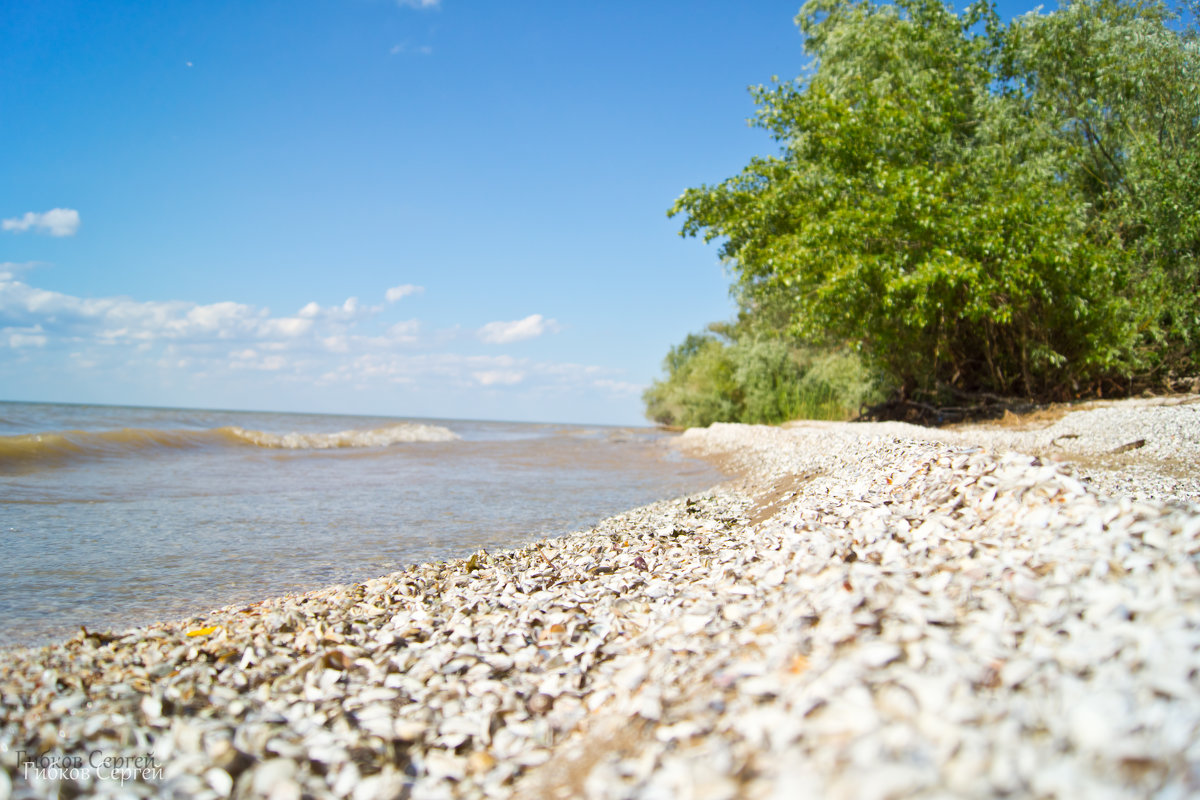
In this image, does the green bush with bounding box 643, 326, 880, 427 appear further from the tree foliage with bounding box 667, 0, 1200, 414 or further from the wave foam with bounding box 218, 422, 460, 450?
the wave foam with bounding box 218, 422, 460, 450

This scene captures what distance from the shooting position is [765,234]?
1493 centimetres

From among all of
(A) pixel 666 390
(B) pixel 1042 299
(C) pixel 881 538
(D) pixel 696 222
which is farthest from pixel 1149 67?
(A) pixel 666 390

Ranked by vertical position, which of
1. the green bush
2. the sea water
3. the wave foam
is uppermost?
the green bush

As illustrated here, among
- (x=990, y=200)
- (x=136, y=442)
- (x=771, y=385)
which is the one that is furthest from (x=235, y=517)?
(x=771, y=385)

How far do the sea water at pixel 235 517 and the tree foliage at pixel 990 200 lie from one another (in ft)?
18.1

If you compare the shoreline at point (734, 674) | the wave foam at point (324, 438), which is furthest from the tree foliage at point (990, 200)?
the wave foam at point (324, 438)

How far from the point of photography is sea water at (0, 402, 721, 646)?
4.17m

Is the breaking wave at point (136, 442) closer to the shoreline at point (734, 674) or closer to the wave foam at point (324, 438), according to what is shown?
the wave foam at point (324, 438)

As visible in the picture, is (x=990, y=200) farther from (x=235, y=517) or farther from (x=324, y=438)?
(x=324, y=438)

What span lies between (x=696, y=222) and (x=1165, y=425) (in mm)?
10173

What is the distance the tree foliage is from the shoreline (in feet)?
30.6

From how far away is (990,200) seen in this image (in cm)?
1169

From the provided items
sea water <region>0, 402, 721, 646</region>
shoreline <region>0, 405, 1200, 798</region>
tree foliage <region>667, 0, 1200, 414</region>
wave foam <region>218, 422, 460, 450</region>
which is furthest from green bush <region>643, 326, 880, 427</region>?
shoreline <region>0, 405, 1200, 798</region>

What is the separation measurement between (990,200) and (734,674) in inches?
502
